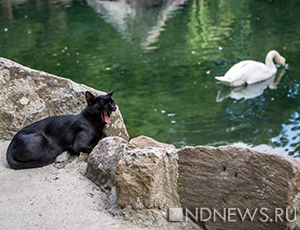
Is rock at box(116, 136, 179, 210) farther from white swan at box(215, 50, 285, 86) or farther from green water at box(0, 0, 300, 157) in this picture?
white swan at box(215, 50, 285, 86)

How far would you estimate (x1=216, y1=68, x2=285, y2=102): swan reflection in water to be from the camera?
309 inches

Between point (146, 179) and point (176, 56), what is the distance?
7736 millimetres

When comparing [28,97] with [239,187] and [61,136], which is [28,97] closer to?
[61,136]

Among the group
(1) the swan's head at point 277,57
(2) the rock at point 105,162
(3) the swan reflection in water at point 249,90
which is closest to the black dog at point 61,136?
(2) the rock at point 105,162

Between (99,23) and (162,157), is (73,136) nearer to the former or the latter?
(162,157)

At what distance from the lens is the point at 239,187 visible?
8.21 feet

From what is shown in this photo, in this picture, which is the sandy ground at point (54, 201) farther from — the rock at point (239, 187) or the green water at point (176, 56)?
the green water at point (176, 56)

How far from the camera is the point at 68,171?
3414 mm

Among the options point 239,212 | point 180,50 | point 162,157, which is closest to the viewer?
point 239,212

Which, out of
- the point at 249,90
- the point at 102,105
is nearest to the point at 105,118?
the point at 102,105

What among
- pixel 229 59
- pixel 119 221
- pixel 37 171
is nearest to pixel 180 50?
pixel 229 59

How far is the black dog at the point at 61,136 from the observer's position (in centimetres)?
354

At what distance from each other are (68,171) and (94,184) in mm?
364

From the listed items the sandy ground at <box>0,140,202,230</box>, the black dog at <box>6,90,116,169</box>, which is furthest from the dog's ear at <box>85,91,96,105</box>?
the sandy ground at <box>0,140,202,230</box>
